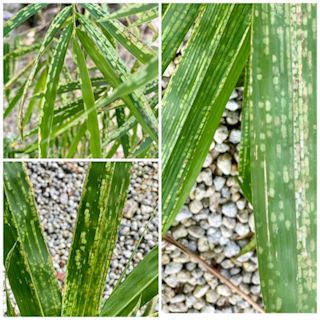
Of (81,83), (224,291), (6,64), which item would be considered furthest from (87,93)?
(224,291)

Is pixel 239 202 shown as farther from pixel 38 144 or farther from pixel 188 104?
Answer: pixel 38 144

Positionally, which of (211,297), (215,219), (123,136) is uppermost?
(123,136)

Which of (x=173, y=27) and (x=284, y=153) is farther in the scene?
(x=173, y=27)

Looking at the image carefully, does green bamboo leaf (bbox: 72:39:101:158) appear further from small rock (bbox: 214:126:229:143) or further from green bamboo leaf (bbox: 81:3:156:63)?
small rock (bbox: 214:126:229:143)

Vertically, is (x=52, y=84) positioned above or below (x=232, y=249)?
above

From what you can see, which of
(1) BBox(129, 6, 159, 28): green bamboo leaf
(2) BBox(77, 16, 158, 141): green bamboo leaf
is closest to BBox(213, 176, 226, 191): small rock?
(2) BBox(77, 16, 158, 141): green bamboo leaf

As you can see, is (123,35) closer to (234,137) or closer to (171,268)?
(234,137)
